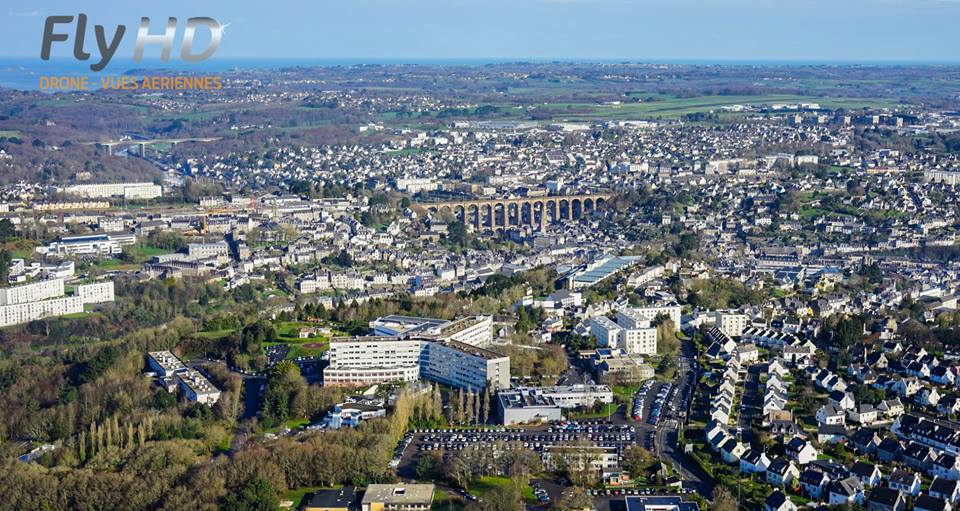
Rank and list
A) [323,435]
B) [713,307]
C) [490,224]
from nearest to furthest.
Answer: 1. [323,435]
2. [713,307]
3. [490,224]

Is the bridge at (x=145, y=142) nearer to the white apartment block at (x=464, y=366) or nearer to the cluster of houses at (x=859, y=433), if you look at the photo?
the white apartment block at (x=464, y=366)

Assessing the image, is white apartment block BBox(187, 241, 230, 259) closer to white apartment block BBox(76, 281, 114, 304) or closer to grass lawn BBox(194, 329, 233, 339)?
white apartment block BBox(76, 281, 114, 304)

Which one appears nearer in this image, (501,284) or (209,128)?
(501,284)

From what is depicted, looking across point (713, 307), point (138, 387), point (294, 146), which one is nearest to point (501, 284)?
point (713, 307)

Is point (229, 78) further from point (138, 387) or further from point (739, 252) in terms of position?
point (138, 387)

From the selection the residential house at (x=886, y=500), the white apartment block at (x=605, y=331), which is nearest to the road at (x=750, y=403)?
the residential house at (x=886, y=500)

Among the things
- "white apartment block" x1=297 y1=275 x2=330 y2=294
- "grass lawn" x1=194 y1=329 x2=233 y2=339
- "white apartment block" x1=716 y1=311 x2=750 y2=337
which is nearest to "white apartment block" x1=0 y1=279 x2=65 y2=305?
"white apartment block" x1=297 y1=275 x2=330 y2=294

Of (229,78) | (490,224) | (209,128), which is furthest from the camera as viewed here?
(229,78)
